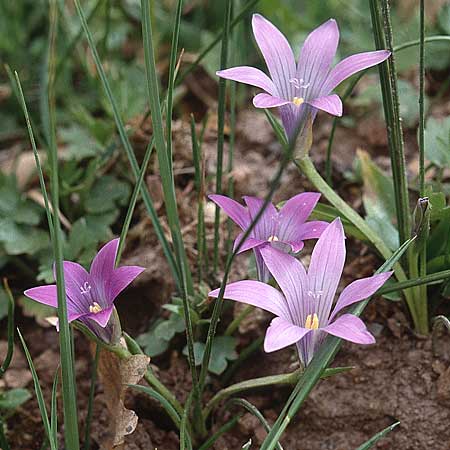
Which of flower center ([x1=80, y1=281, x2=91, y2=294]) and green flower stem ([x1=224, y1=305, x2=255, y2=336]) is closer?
flower center ([x1=80, y1=281, x2=91, y2=294])

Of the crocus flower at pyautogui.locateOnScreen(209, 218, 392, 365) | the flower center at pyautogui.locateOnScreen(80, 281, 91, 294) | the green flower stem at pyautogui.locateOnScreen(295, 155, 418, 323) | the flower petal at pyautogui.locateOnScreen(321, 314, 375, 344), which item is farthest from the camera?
the green flower stem at pyautogui.locateOnScreen(295, 155, 418, 323)

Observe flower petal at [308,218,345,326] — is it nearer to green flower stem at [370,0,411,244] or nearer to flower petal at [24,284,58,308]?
green flower stem at [370,0,411,244]

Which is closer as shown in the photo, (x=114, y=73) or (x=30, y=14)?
(x=114, y=73)

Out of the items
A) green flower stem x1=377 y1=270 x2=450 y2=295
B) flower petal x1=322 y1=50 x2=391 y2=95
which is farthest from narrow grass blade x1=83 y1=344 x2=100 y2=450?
flower petal x1=322 y1=50 x2=391 y2=95

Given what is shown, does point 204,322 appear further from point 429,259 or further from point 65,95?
point 65,95

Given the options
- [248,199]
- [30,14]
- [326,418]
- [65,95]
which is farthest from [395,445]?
[30,14]

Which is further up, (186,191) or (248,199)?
(248,199)

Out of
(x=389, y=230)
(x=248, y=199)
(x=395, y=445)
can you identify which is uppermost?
(x=248, y=199)

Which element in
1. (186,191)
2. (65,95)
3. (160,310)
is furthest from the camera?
(65,95)
